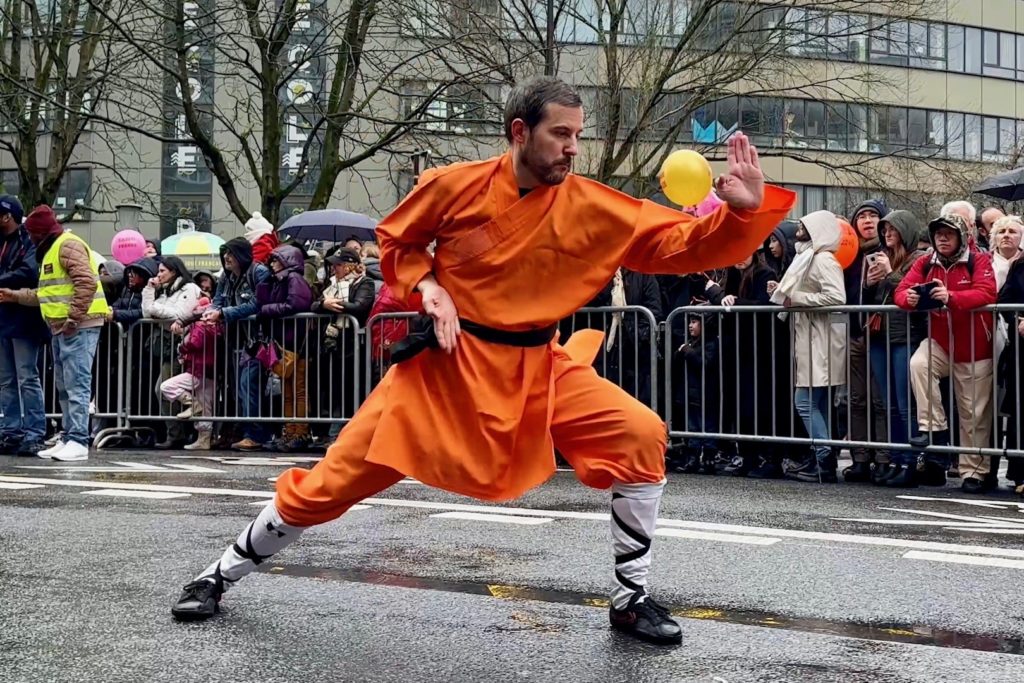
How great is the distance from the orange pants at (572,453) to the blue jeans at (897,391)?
18.7 ft

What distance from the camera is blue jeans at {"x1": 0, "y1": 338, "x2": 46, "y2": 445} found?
12.0 meters

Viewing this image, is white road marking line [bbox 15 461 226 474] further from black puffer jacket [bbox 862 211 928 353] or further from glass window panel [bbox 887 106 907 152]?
glass window panel [bbox 887 106 907 152]

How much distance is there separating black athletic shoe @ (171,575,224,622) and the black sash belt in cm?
101

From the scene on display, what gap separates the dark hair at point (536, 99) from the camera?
184 inches

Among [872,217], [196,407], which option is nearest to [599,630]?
[872,217]

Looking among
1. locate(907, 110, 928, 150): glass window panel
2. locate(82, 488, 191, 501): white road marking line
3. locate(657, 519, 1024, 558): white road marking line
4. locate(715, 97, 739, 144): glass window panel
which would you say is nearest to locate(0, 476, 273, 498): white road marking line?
locate(82, 488, 191, 501): white road marking line

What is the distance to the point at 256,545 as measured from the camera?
489cm

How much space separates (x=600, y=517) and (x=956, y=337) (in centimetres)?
358

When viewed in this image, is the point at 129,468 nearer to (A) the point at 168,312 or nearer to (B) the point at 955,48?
(A) the point at 168,312

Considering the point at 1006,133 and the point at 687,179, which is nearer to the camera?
the point at 687,179

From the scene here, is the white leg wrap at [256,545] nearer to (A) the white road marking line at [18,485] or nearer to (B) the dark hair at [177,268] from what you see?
(A) the white road marking line at [18,485]

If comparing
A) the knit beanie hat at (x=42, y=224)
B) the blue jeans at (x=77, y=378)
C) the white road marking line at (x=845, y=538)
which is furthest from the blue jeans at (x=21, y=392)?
the white road marking line at (x=845, y=538)

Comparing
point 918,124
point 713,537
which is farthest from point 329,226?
point 918,124

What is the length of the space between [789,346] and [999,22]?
47.4m
